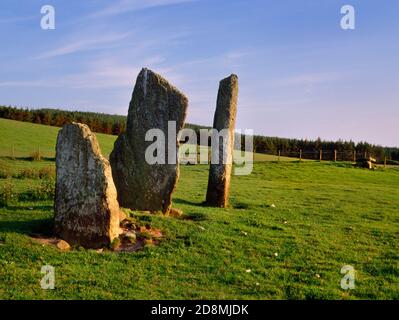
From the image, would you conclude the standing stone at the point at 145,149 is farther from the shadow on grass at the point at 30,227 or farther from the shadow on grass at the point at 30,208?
the shadow on grass at the point at 30,227

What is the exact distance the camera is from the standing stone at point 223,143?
22.0 m

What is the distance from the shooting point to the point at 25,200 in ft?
61.5

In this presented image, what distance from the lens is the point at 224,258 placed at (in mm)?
12969

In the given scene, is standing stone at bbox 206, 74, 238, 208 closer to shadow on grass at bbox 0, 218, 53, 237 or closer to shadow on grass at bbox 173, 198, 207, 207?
shadow on grass at bbox 173, 198, 207, 207

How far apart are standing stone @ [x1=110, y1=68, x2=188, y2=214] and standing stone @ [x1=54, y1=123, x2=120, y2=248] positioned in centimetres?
374

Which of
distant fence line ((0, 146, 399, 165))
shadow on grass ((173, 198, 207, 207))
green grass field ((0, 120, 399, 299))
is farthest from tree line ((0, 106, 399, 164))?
green grass field ((0, 120, 399, 299))

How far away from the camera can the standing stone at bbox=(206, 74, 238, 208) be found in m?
22.0

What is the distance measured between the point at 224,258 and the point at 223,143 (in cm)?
952

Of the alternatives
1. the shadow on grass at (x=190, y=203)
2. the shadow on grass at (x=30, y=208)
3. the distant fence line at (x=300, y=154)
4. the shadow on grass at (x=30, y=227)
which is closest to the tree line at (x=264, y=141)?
the distant fence line at (x=300, y=154)

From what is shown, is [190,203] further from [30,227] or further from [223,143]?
[30,227]

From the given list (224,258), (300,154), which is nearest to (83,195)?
(224,258)
